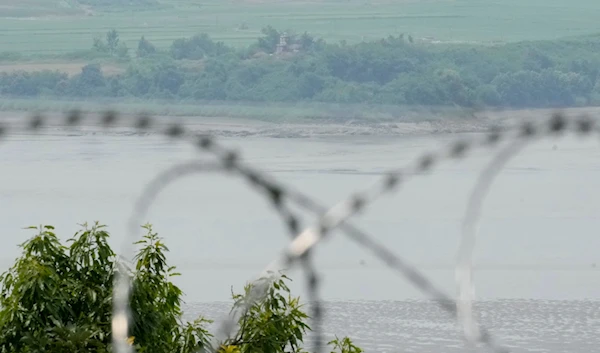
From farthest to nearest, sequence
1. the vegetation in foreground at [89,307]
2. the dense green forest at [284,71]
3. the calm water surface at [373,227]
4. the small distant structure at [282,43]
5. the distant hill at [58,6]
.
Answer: the distant hill at [58,6], the small distant structure at [282,43], the calm water surface at [373,227], the dense green forest at [284,71], the vegetation in foreground at [89,307]

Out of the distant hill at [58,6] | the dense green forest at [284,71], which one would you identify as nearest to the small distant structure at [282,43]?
the dense green forest at [284,71]

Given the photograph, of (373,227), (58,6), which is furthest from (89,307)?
(58,6)

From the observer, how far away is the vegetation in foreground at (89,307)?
2920mm

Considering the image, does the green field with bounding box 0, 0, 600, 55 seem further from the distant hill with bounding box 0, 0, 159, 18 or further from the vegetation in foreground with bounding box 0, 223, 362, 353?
the vegetation in foreground with bounding box 0, 223, 362, 353

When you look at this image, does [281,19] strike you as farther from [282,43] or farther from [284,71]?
[284,71]

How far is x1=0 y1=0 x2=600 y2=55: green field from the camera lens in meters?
20.5

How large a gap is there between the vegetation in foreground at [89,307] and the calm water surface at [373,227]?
14.1 feet

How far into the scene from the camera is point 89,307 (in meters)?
3.09

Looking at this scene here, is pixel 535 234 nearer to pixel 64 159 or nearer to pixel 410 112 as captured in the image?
pixel 64 159

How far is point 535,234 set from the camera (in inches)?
519

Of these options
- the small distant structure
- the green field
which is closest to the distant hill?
the green field

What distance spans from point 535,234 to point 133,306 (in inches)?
413

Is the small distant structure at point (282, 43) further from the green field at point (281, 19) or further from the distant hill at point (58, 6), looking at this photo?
the distant hill at point (58, 6)

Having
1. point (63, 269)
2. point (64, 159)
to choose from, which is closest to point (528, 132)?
point (63, 269)
